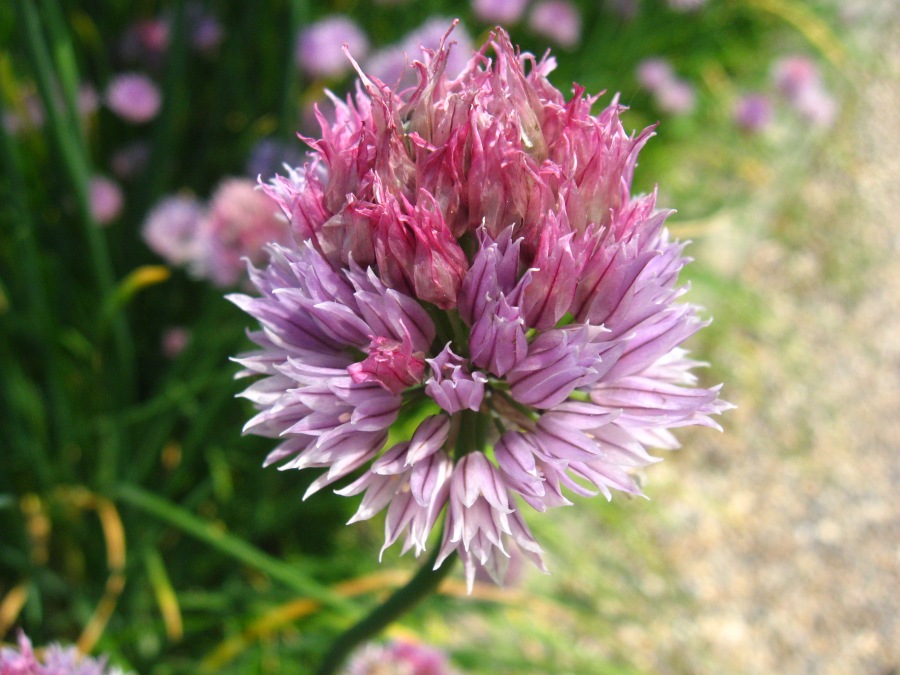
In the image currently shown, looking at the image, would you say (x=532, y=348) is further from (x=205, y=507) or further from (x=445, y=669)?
(x=205, y=507)

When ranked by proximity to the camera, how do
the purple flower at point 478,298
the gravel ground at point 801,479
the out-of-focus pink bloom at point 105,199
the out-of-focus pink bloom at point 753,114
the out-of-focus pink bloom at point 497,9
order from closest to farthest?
1. the purple flower at point 478,298
2. the out-of-focus pink bloom at point 105,199
3. the out-of-focus pink bloom at point 497,9
4. the gravel ground at point 801,479
5. the out-of-focus pink bloom at point 753,114

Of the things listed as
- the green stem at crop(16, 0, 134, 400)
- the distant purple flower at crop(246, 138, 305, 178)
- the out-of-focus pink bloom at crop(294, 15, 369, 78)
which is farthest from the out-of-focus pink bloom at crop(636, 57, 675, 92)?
the green stem at crop(16, 0, 134, 400)

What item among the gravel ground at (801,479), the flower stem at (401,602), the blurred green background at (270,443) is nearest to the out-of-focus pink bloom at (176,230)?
the blurred green background at (270,443)

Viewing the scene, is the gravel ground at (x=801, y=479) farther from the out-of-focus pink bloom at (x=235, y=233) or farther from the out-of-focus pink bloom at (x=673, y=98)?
the out-of-focus pink bloom at (x=235, y=233)

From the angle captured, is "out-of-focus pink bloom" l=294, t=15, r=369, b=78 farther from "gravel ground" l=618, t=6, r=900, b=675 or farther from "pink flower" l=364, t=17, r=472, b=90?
"gravel ground" l=618, t=6, r=900, b=675

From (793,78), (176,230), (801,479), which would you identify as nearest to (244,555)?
(176,230)
